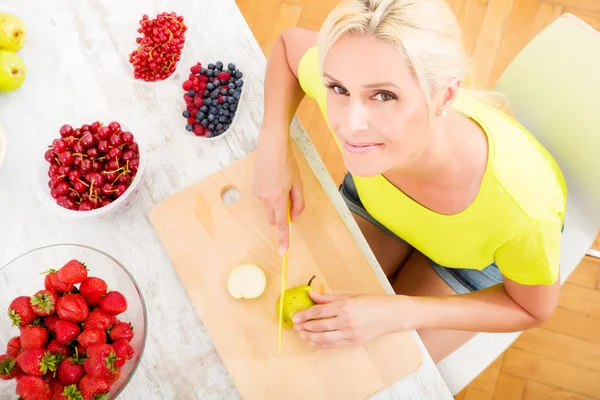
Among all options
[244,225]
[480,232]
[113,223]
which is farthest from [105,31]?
[480,232]

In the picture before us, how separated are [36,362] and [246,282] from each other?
38 cm

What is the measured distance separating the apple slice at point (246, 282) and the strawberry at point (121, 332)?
203mm

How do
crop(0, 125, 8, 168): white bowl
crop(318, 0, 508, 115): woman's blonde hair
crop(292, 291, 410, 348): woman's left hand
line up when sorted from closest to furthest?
crop(318, 0, 508, 115): woman's blonde hair
crop(292, 291, 410, 348): woman's left hand
crop(0, 125, 8, 168): white bowl

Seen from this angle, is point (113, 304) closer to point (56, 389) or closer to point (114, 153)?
point (56, 389)

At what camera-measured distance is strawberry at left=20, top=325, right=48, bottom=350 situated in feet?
2.72

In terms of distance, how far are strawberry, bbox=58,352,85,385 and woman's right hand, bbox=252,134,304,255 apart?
1.31 feet

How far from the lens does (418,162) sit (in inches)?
37.0

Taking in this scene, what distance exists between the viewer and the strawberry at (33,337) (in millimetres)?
829

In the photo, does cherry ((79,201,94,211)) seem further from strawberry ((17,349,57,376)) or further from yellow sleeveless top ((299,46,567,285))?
yellow sleeveless top ((299,46,567,285))

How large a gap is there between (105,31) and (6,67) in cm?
22

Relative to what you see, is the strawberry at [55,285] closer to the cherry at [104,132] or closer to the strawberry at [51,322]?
the strawberry at [51,322]

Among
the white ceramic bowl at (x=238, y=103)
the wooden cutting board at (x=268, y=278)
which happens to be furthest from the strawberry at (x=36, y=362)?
the white ceramic bowl at (x=238, y=103)

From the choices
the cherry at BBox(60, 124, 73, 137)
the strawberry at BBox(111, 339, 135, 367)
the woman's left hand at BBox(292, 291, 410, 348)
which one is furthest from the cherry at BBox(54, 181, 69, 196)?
the woman's left hand at BBox(292, 291, 410, 348)

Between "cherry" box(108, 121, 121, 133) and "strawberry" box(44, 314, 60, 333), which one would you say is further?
"cherry" box(108, 121, 121, 133)
